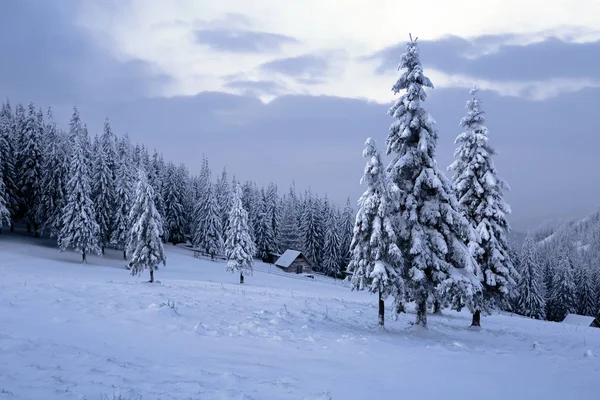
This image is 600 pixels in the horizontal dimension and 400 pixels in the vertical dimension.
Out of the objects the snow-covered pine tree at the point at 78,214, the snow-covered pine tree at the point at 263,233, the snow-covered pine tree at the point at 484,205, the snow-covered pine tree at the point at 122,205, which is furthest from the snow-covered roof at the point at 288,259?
the snow-covered pine tree at the point at 484,205

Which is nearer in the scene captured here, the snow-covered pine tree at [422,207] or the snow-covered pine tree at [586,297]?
the snow-covered pine tree at [422,207]

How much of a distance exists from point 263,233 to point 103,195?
40010 mm

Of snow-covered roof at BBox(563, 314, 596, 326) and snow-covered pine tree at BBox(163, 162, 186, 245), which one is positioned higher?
snow-covered pine tree at BBox(163, 162, 186, 245)

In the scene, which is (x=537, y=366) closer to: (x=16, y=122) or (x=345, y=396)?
(x=345, y=396)

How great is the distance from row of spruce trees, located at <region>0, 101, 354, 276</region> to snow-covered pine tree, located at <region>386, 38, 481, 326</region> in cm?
2920

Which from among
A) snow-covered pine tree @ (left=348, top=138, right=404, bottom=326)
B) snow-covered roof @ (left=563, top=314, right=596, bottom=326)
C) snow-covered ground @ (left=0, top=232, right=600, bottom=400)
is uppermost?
snow-covered pine tree @ (left=348, top=138, right=404, bottom=326)

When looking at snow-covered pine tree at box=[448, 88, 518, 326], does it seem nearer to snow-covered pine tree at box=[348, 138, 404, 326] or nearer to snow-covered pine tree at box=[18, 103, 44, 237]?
snow-covered pine tree at box=[348, 138, 404, 326]

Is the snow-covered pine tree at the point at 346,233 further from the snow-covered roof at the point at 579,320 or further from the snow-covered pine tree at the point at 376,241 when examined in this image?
the snow-covered pine tree at the point at 376,241

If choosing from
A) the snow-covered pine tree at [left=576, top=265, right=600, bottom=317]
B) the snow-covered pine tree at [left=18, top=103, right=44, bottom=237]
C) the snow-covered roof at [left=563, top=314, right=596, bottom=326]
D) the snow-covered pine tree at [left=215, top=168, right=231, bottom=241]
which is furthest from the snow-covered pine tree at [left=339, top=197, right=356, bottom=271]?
the snow-covered pine tree at [left=18, top=103, right=44, bottom=237]

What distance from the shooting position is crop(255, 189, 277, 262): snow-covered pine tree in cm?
8756

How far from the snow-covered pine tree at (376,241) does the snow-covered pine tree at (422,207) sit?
2.78 feet

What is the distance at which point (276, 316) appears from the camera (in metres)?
17.3

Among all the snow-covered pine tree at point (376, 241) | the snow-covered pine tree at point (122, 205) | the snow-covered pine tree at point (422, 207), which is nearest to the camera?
the snow-covered pine tree at point (376, 241)

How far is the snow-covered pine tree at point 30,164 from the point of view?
2141 inches
